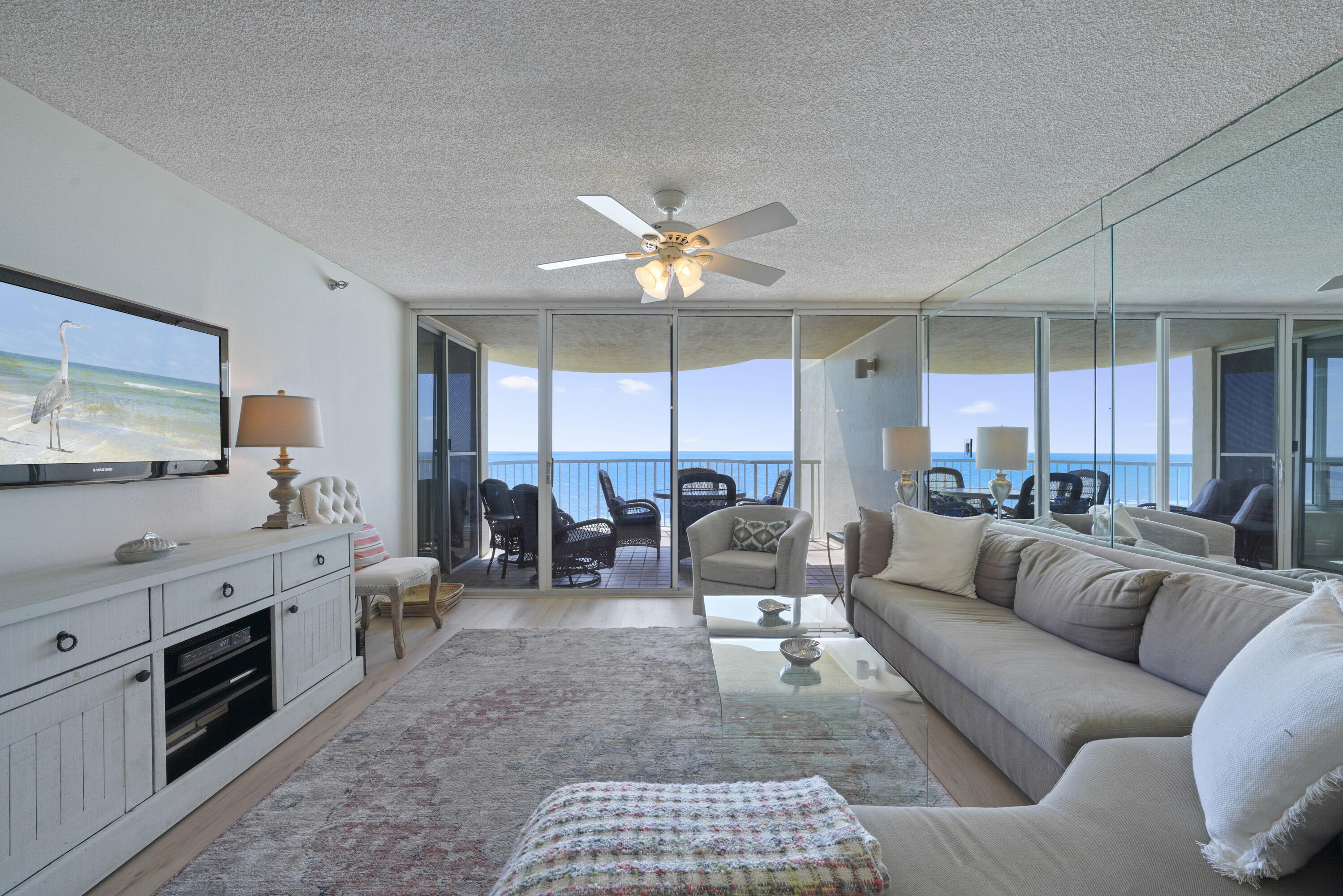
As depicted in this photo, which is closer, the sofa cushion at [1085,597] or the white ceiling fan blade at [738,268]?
the sofa cushion at [1085,597]

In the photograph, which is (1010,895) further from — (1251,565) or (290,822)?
(290,822)

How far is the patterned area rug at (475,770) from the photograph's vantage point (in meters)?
1.71

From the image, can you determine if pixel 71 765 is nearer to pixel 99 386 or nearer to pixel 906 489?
pixel 99 386

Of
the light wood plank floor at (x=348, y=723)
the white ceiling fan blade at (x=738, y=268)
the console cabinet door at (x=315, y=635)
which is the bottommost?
the light wood plank floor at (x=348, y=723)

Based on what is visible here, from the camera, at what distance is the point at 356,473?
4.16m

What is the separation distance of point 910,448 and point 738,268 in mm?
2046

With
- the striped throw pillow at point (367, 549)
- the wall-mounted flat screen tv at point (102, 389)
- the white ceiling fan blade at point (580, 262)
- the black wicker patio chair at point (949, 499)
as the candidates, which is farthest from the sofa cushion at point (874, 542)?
the wall-mounted flat screen tv at point (102, 389)

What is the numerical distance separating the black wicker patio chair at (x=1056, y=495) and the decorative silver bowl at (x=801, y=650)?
70.4 inches

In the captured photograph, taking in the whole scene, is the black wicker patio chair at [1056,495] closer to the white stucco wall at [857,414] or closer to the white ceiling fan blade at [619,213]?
the white stucco wall at [857,414]

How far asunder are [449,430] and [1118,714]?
472 centimetres

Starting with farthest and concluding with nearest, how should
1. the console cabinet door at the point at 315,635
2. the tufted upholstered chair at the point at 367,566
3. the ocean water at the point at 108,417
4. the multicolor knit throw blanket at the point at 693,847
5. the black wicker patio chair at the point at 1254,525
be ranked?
the tufted upholstered chair at the point at 367,566 < the console cabinet door at the point at 315,635 < the black wicker patio chair at the point at 1254,525 < the ocean water at the point at 108,417 < the multicolor knit throw blanket at the point at 693,847

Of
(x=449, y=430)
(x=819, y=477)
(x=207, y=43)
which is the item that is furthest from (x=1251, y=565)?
(x=449, y=430)

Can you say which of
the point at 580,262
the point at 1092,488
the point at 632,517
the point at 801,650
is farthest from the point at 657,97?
the point at 632,517

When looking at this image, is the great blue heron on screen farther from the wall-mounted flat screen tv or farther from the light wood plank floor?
the light wood plank floor
